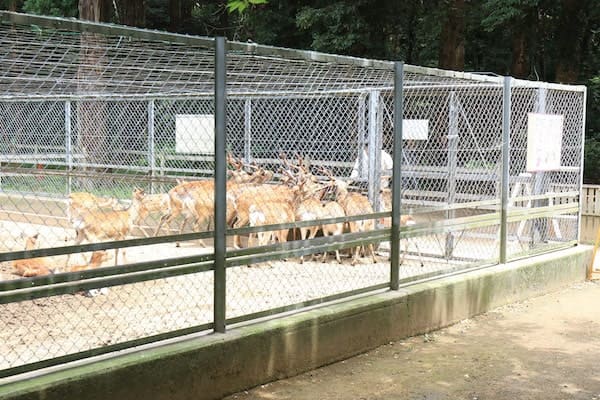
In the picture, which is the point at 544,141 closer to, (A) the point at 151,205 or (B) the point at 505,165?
(B) the point at 505,165

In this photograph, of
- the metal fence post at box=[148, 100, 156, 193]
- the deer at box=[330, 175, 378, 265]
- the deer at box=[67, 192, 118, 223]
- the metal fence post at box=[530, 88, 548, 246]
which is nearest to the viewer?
the deer at box=[67, 192, 118, 223]

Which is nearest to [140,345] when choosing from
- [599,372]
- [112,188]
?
[599,372]

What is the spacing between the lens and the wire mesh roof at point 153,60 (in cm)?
412

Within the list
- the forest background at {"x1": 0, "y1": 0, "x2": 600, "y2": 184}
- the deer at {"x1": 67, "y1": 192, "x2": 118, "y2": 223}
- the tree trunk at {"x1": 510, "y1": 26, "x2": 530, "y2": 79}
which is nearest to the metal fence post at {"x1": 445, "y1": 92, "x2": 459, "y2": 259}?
the deer at {"x1": 67, "y1": 192, "x2": 118, "y2": 223}

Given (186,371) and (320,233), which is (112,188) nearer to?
(320,233)

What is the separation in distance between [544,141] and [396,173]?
279 centimetres

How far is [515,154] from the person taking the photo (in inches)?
328

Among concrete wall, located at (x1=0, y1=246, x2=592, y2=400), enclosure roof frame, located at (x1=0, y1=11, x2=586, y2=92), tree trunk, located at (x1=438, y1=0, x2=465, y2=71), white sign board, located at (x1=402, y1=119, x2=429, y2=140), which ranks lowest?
concrete wall, located at (x1=0, y1=246, x2=592, y2=400)

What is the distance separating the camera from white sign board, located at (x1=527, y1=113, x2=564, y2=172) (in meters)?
7.82

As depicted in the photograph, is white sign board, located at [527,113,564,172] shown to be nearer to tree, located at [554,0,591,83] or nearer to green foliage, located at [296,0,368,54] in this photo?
green foliage, located at [296,0,368,54]

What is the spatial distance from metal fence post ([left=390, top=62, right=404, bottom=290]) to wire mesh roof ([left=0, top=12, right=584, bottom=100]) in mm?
169

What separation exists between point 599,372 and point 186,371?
308 cm

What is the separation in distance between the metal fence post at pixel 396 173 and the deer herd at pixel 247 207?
1.75 metres

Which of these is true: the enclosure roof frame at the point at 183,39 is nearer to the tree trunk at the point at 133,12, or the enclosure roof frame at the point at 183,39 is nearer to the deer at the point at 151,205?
the deer at the point at 151,205
